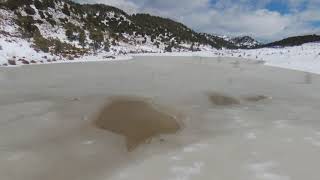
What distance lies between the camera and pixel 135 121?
963 centimetres

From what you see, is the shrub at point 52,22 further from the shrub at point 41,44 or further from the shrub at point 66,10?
the shrub at point 41,44

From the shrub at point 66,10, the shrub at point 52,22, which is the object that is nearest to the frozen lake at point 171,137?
the shrub at point 52,22

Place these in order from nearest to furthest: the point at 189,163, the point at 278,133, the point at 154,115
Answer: the point at 189,163
the point at 278,133
the point at 154,115

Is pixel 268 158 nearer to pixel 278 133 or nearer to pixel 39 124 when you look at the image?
pixel 278 133

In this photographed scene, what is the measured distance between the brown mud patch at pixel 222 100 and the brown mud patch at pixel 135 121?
2.04m

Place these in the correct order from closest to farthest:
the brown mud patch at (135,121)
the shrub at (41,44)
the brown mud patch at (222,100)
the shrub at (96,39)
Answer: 1. the brown mud patch at (135,121)
2. the brown mud patch at (222,100)
3. the shrub at (41,44)
4. the shrub at (96,39)

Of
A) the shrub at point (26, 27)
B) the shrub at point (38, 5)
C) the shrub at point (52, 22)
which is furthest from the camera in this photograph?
the shrub at point (38, 5)

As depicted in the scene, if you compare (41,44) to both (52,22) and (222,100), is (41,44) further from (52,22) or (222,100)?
(222,100)

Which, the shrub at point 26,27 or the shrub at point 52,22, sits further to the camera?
the shrub at point 52,22

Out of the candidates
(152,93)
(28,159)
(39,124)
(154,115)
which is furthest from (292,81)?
(28,159)

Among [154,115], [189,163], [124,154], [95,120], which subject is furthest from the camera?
[154,115]

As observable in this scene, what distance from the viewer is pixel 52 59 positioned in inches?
1139

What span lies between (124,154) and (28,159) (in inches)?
61.8

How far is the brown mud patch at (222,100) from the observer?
1227cm
